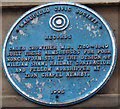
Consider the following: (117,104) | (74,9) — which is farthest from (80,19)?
(117,104)

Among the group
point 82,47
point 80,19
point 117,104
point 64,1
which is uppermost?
point 64,1

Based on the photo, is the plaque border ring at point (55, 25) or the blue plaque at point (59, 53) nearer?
the blue plaque at point (59, 53)

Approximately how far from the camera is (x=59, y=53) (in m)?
5.27

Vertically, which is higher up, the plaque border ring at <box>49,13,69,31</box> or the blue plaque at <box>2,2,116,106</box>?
the plaque border ring at <box>49,13,69,31</box>

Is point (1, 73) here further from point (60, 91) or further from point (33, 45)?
point (60, 91)

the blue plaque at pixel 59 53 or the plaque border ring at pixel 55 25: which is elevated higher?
the plaque border ring at pixel 55 25

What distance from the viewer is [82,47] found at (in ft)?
17.2

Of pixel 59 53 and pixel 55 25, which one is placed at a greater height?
pixel 55 25

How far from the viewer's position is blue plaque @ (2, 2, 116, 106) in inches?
200

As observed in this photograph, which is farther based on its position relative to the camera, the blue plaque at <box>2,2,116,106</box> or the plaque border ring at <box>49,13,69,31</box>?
the plaque border ring at <box>49,13,69,31</box>

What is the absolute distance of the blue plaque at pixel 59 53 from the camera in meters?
5.07

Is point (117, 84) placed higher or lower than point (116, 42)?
lower

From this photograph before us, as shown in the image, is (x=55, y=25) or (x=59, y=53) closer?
(x=59, y=53)

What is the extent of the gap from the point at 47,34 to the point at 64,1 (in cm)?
71
